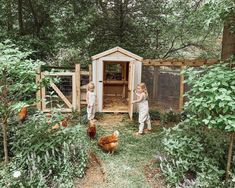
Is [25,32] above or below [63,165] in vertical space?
above

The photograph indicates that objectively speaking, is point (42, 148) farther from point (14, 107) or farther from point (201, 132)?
point (201, 132)

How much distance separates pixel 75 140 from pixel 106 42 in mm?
6894

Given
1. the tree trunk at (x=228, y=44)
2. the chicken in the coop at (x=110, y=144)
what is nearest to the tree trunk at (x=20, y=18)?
the chicken in the coop at (x=110, y=144)

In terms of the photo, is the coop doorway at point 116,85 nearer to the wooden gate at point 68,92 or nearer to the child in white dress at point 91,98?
the wooden gate at point 68,92

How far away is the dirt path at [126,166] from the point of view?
4922mm

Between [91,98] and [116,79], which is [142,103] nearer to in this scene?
[91,98]

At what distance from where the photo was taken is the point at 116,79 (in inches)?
464

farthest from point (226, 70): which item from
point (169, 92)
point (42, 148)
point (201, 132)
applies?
point (169, 92)

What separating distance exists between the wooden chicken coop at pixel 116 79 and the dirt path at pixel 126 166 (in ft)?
6.43

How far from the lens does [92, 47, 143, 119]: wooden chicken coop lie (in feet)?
29.4

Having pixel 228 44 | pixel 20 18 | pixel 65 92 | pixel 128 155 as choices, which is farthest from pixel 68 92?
pixel 228 44

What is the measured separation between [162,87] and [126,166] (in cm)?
439

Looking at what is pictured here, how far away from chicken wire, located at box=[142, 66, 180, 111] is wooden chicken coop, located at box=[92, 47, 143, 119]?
56 cm

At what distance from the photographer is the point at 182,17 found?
10070 mm
